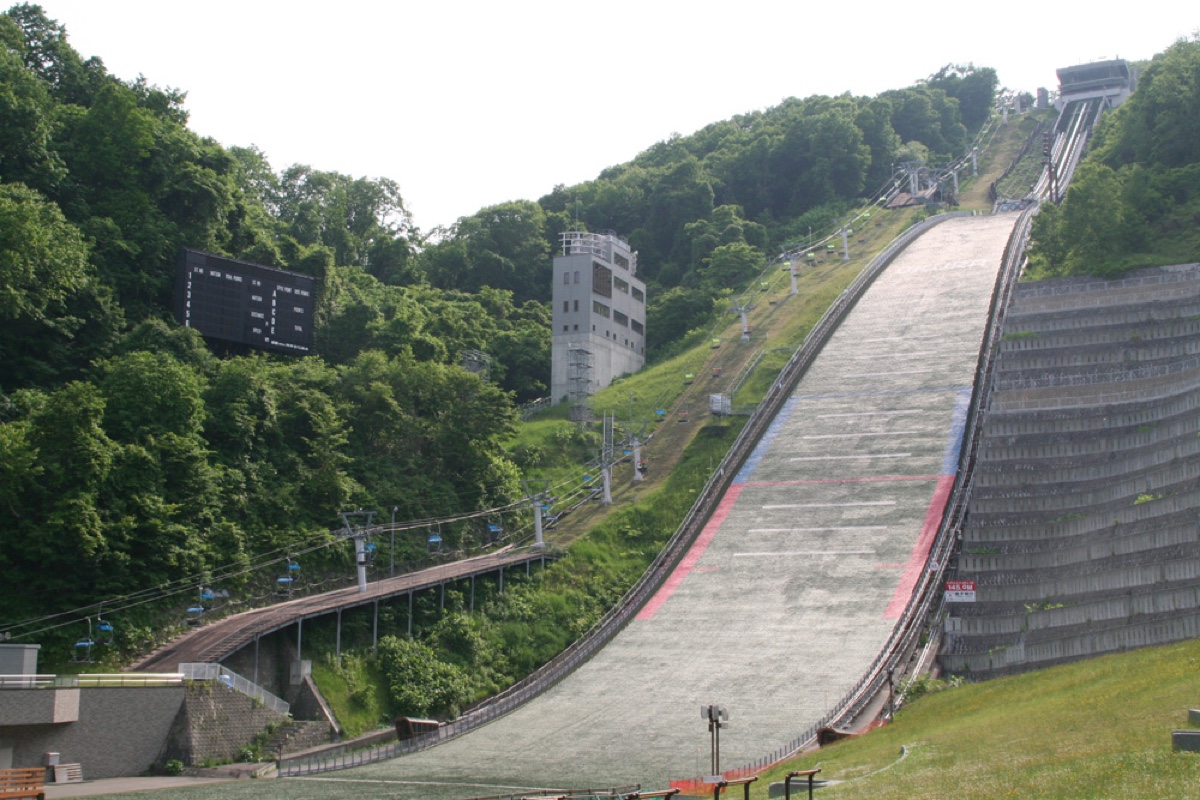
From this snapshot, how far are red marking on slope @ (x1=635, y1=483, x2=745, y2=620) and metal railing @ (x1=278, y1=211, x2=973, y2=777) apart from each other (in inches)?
11.7

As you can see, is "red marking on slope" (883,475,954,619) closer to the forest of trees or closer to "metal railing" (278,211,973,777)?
"metal railing" (278,211,973,777)

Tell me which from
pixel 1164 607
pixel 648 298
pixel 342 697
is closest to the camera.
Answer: pixel 1164 607

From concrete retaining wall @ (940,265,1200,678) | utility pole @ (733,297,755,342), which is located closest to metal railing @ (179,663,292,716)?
concrete retaining wall @ (940,265,1200,678)

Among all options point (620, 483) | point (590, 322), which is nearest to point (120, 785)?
point (620, 483)

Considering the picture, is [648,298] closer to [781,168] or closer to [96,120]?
[781,168]

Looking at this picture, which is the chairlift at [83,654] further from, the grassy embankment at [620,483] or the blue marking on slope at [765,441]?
the blue marking on slope at [765,441]

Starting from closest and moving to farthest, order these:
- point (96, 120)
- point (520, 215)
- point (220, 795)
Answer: point (220, 795) < point (96, 120) < point (520, 215)

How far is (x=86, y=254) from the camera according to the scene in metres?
59.0

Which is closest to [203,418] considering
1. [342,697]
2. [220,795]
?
[342,697]

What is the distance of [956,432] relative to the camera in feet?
201

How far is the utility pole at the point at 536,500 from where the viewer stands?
56731 mm

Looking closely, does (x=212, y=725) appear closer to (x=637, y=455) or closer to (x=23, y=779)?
(x=23, y=779)

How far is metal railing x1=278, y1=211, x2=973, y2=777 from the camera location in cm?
4081

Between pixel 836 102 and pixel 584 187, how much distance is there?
27.3 m
